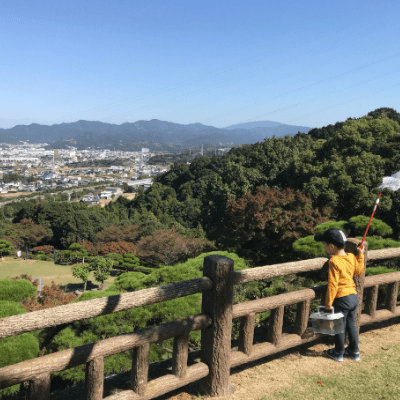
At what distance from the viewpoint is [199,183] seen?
4634 cm

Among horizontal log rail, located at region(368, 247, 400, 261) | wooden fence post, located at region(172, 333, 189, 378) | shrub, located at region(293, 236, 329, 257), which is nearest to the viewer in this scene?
wooden fence post, located at region(172, 333, 189, 378)

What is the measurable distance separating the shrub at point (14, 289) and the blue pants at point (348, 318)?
4.71 meters

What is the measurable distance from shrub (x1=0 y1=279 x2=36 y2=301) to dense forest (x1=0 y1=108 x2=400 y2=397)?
0.02 metres

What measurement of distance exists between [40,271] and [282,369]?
2432 cm

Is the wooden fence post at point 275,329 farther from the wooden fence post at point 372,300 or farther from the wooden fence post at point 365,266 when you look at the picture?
the wooden fence post at point 372,300

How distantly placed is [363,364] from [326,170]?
13947 mm

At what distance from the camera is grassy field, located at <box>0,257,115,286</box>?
21.9 metres

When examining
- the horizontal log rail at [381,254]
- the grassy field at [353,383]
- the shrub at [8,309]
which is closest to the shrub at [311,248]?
the horizontal log rail at [381,254]

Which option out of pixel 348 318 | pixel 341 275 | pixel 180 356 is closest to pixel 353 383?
pixel 348 318

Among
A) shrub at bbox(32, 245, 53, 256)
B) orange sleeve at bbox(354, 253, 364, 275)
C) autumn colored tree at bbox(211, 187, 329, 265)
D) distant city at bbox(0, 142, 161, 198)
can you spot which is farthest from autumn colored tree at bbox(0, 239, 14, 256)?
distant city at bbox(0, 142, 161, 198)

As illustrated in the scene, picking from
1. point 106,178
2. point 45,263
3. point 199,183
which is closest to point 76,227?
point 45,263

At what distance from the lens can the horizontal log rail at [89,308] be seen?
5.50ft

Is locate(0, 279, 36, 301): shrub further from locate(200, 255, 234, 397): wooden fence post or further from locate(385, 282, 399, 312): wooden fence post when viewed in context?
locate(385, 282, 399, 312): wooden fence post

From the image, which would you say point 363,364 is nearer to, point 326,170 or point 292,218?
point 292,218
